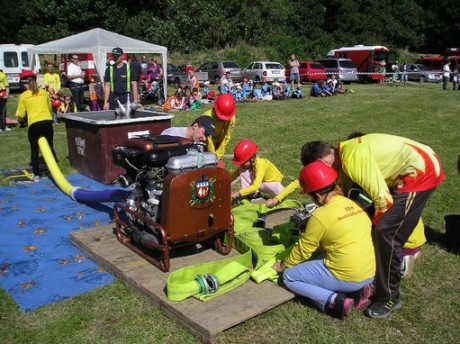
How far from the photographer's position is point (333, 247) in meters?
3.45

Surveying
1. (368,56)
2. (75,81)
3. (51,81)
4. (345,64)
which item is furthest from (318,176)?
(368,56)

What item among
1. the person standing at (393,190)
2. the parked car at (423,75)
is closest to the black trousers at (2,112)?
the person standing at (393,190)

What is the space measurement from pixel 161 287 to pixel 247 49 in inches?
1499

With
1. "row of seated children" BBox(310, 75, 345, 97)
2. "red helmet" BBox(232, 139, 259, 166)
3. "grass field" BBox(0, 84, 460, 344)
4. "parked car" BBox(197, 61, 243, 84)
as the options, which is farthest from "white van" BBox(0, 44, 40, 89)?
"grass field" BBox(0, 84, 460, 344)

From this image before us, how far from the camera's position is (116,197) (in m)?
5.88

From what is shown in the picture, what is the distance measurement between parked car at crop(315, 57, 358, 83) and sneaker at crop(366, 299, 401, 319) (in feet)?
85.0

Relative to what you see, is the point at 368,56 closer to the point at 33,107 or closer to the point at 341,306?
the point at 33,107

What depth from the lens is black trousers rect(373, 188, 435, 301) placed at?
3.51 metres

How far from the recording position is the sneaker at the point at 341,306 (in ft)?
11.3

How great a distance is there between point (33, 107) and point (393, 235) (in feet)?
19.7

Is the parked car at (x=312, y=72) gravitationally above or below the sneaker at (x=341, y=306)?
above

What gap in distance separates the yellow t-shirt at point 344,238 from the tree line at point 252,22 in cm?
3800

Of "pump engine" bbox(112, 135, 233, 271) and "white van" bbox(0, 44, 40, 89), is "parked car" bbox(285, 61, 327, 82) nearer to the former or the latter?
"white van" bbox(0, 44, 40, 89)

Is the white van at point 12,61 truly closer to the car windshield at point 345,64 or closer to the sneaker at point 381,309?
the car windshield at point 345,64
